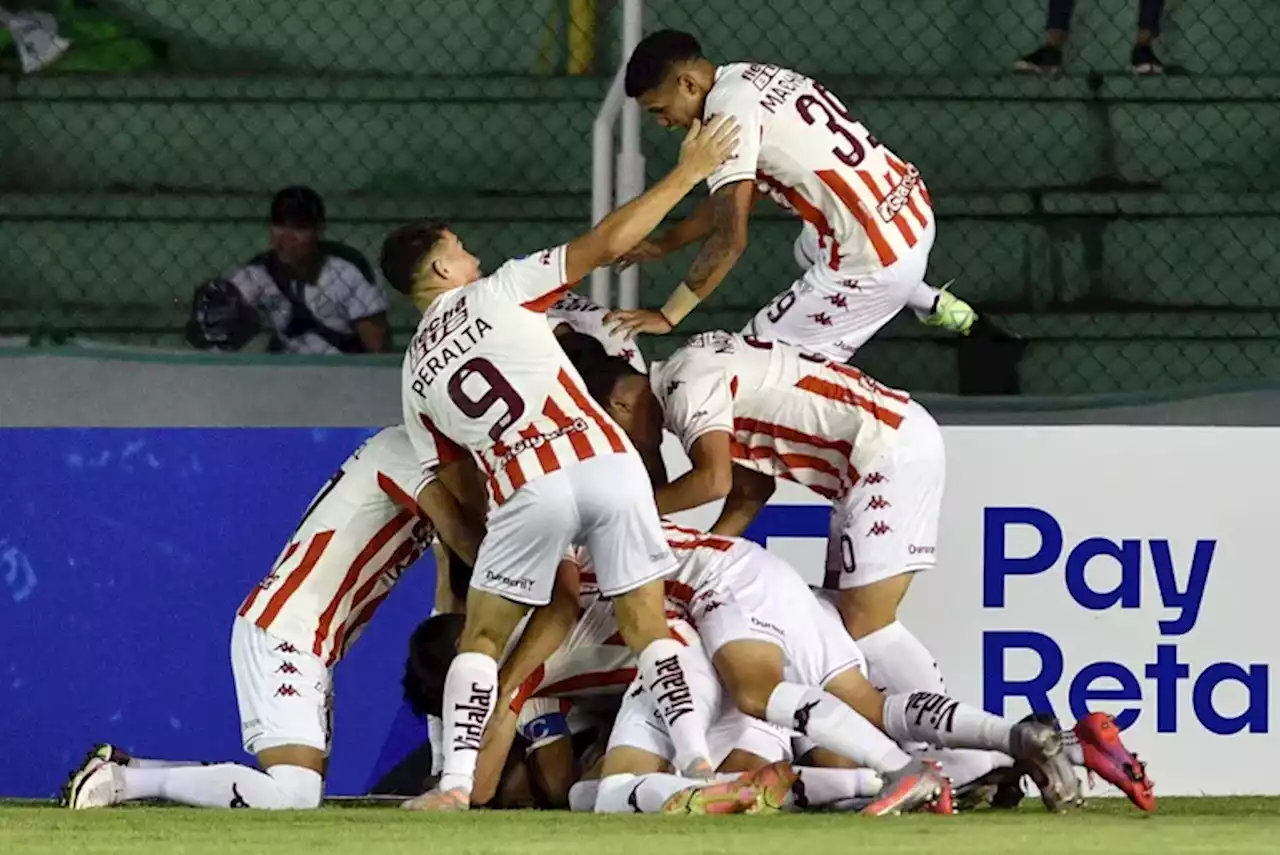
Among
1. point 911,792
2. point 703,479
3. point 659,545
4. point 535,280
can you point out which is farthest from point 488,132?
point 911,792

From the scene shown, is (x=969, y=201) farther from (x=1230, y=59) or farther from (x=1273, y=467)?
(x=1273, y=467)

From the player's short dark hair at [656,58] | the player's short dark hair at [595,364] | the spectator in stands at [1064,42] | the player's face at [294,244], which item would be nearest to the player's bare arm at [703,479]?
the player's short dark hair at [595,364]

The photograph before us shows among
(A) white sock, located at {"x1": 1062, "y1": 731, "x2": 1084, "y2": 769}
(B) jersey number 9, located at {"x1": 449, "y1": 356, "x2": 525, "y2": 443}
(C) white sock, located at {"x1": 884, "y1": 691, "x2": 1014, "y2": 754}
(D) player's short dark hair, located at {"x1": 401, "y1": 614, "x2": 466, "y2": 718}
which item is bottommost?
(A) white sock, located at {"x1": 1062, "y1": 731, "x2": 1084, "y2": 769}

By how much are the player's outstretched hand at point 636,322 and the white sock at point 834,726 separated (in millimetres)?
1242

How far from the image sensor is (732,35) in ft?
26.4

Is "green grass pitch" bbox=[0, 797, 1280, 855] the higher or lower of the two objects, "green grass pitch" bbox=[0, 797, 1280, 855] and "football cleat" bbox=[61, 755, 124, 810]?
the lower

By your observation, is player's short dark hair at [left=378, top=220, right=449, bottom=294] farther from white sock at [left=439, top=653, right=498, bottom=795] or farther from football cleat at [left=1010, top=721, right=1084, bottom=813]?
football cleat at [left=1010, top=721, right=1084, bottom=813]

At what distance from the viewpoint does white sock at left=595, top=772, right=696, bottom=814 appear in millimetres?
4828

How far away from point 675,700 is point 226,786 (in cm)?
117

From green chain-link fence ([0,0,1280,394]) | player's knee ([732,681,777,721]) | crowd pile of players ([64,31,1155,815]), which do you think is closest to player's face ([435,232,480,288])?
crowd pile of players ([64,31,1155,815])

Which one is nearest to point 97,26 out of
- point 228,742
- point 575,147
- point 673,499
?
point 575,147

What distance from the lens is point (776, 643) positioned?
5.44 m

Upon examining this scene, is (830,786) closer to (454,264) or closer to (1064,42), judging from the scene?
(454,264)

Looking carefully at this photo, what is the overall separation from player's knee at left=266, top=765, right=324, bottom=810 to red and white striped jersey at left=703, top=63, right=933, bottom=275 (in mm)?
1907
